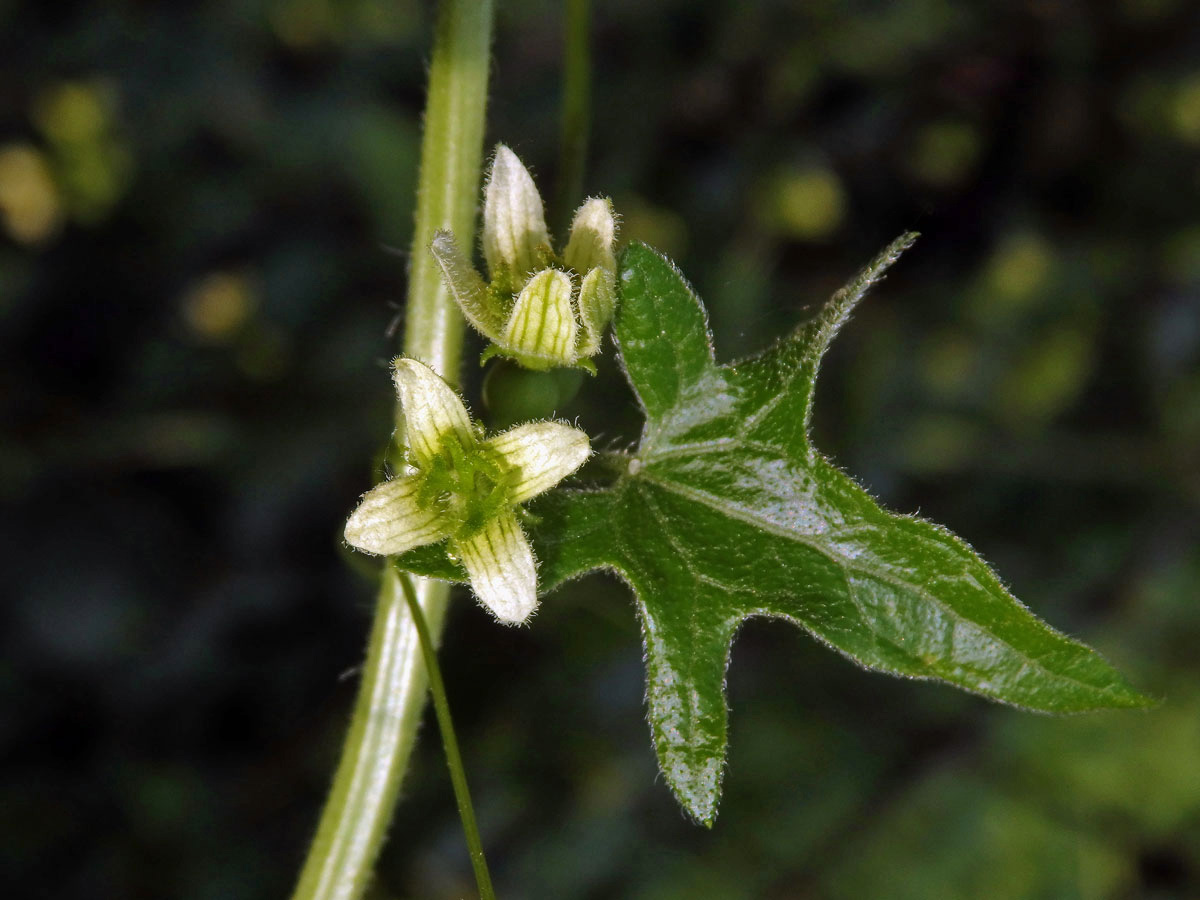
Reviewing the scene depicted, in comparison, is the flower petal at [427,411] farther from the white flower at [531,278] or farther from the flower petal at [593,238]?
the flower petal at [593,238]

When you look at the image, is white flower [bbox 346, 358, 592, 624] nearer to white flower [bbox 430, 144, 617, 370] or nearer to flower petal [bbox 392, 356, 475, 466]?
flower petal [bbox 392, 356, 475, 466]

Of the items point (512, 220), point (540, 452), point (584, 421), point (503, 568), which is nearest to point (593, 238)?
point (512, 220)

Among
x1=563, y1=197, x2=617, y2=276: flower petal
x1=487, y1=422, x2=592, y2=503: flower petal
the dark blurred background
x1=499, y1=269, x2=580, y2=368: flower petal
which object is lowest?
the dark blurred background

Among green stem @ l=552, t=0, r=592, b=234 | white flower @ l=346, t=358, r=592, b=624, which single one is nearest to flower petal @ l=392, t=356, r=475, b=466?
white flower @ l=346, t=358, r=592, b=624

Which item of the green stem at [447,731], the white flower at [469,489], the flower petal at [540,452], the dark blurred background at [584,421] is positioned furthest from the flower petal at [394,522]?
the dark blurred background at [584,421]

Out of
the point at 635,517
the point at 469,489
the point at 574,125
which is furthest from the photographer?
the point at 574,125

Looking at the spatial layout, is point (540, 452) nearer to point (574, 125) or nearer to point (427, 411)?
point (427, 411)
